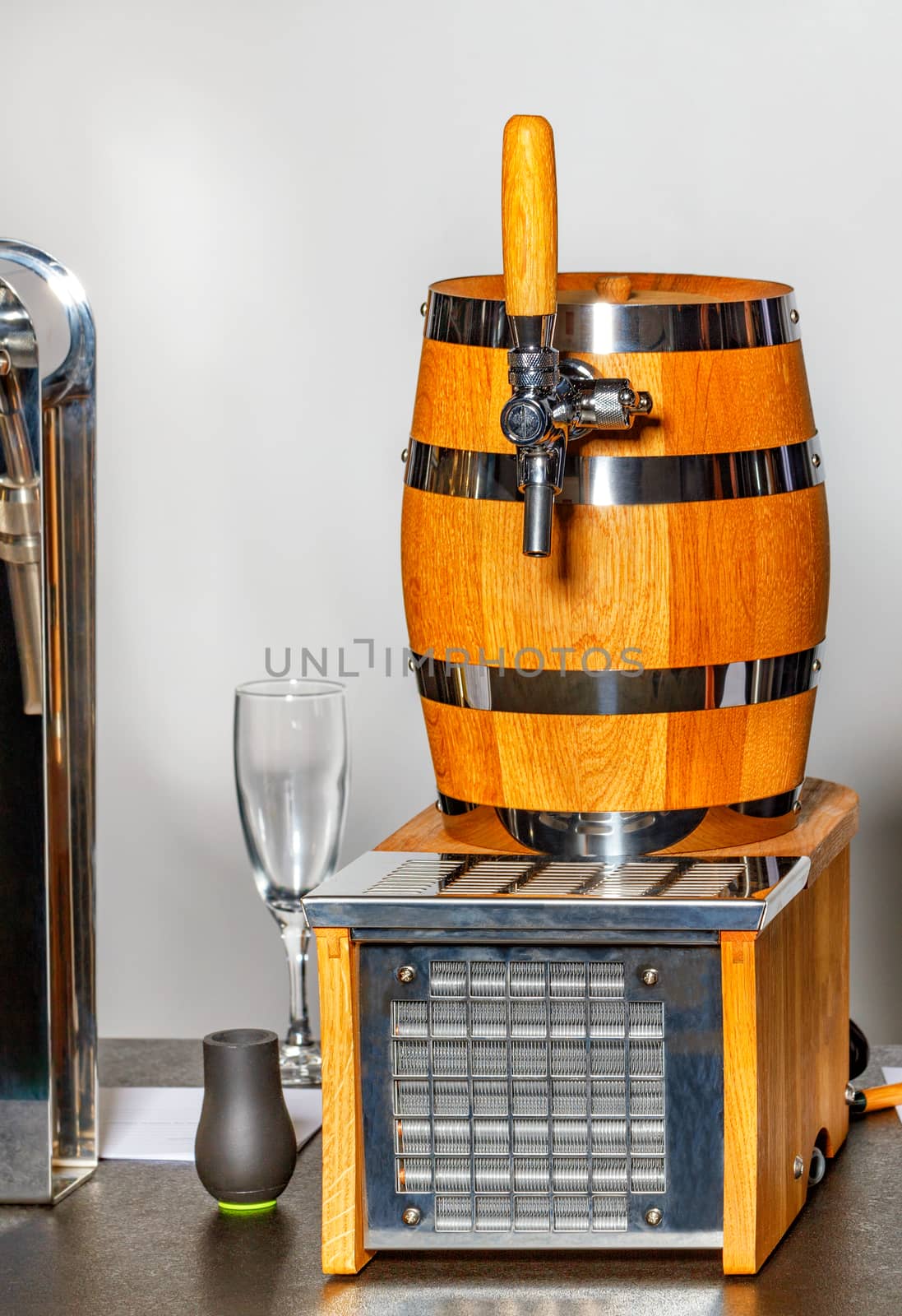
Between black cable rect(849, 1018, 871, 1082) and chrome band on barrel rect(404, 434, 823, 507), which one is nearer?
chrome band on barrel rect(404, 434, 823, 507)

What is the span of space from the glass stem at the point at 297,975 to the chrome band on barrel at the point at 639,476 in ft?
1.55

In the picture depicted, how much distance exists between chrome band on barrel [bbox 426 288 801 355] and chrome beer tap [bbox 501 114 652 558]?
0.15 ft

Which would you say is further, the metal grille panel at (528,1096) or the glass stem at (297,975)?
the glass stem at (297,975)

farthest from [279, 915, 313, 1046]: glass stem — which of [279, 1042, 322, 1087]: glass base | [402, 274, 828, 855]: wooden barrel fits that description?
[402, 274, 828, 855]: wooden barrel

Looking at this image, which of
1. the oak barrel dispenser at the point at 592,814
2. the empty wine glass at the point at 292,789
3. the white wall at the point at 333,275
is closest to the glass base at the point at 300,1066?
the empty wine glass at the point at 292,789

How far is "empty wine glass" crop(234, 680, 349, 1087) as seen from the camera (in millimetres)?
1394

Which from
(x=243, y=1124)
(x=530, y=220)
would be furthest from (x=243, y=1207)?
(x=530, y=220)

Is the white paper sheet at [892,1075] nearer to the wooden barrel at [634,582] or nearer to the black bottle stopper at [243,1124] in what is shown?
the wooden barrel at [634,582]

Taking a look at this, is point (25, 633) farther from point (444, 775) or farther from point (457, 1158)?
point (457, 1158)

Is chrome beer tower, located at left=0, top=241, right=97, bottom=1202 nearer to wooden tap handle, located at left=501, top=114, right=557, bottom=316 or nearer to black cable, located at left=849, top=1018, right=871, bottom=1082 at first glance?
wooden tap handle, located at left=501, top=114, right=557, bottom=316

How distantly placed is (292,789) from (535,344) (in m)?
0.51

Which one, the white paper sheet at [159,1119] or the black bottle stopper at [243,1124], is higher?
the black bottle stopper at [243,1124]

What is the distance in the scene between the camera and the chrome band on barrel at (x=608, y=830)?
3.66ft

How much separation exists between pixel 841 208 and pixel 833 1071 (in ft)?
3.38
